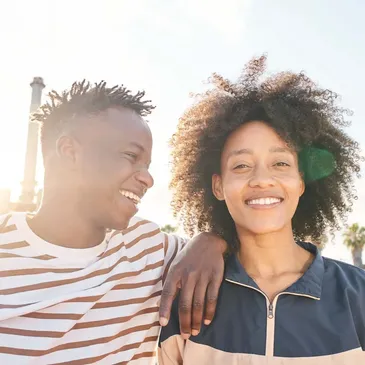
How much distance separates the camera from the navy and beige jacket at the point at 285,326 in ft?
7.45

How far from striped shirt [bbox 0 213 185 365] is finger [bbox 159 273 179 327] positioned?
0.63 ft

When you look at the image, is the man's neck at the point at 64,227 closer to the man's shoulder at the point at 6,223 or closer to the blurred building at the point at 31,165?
the man's shoulder at the point at 6,223

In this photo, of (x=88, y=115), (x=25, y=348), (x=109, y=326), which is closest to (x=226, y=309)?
(x=109, y=326)

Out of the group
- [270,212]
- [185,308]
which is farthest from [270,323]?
[270,212]

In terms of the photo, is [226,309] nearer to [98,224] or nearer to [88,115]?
[98,224]

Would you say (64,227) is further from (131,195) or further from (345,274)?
(345,274)

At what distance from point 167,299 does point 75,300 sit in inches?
17.2

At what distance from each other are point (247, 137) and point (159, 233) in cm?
77

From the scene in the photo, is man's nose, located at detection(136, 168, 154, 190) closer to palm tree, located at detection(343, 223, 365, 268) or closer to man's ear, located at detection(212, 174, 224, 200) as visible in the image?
man's ear, located at detection(212, 174, 224, 200)

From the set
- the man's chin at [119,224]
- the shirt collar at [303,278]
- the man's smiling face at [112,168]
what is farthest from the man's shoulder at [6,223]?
the shirt collar at [303,278]

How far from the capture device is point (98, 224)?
257 centimetres

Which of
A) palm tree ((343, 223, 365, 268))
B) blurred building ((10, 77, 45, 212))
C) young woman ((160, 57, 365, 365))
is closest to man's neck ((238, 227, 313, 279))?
young woman ((160, 57, 365, 365))

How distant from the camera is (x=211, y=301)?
234cm

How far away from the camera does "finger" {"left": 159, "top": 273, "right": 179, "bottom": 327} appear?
91.0 inches
